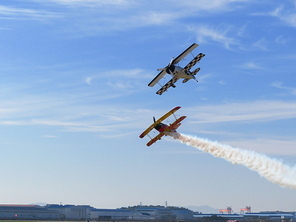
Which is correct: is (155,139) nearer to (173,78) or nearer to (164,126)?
(164,126)

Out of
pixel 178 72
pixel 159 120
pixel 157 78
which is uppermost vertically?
pixel 157 78

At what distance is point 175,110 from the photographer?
346ft

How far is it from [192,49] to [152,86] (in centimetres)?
1437

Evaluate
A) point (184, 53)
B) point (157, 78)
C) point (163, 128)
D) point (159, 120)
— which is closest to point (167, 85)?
point (157, 78)

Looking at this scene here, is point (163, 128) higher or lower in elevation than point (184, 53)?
lower

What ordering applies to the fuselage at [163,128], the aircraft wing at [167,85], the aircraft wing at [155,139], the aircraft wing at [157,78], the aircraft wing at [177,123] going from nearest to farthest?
the aircraft wing at [177,123] → the fuselage at [163,128] → the aircraft wing at [155,139] → the aircraft wing at [167,85] → the aircraft wing at [157,78]

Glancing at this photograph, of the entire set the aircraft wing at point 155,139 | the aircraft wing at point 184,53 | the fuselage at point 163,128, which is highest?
the aircraft wing at point 184,53

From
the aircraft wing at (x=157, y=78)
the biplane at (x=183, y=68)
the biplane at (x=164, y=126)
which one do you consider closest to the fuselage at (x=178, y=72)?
the biplane at (x=183, y=68)

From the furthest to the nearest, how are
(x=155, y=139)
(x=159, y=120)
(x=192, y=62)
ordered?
(x=192, y=62), (x=155, y=139), (x=159, y=120)

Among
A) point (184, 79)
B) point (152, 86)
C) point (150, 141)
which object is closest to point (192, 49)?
point (184, 79)

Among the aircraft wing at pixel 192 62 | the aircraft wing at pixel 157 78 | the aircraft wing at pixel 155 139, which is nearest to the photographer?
the aircraft wing at pixel 155 139

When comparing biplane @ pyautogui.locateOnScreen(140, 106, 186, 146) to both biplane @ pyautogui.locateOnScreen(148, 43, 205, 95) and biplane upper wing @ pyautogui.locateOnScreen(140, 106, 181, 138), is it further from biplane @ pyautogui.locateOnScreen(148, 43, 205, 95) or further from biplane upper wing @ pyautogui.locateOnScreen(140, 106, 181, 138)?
biplane @ pyautogui.locateOnScreen(148, 43, 205, 95)

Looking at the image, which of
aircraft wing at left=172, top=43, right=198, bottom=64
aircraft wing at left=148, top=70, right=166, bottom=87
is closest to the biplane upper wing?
aircraft wing at left=172, top=43, right=198, bottom=64

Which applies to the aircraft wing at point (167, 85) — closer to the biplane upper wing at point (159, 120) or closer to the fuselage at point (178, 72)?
the fuselage at point (178, 72)
